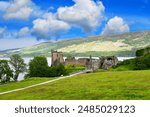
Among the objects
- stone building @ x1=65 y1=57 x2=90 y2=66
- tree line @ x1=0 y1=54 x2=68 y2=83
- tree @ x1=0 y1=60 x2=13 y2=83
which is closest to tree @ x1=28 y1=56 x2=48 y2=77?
tree line @ x1=0 y1=54 x2=68 y2=83

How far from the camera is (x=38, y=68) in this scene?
134 meters

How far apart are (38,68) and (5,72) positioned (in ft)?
39.9

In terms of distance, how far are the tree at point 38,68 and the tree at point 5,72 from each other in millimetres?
7450

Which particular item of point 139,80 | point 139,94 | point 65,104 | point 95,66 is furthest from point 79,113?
point 95,66

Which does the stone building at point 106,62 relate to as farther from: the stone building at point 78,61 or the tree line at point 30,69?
the stone building at point 78,61

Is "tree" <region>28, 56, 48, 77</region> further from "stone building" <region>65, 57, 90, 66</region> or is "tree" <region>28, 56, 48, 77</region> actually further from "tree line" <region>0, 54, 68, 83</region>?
"stone building" <region>65, 57, 90, 66</region>

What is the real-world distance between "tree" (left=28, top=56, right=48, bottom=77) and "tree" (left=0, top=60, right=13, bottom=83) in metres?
7.45

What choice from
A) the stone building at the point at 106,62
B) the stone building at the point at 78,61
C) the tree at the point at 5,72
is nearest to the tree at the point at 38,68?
the tree at the point at 5,72

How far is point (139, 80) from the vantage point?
212ft

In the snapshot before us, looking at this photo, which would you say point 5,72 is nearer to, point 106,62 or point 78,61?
point 106,62

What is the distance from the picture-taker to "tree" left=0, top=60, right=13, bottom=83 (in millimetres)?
136250

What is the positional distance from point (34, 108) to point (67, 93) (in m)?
25.8

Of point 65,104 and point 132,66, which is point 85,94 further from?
point 132,66

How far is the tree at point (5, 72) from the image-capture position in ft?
447
